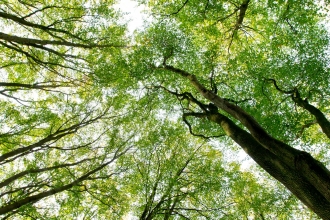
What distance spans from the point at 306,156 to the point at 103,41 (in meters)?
9.12

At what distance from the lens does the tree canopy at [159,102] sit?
931cm

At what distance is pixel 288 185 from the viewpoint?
511 cm

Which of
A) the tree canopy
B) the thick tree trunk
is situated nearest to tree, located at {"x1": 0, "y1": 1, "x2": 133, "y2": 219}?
the tree canopy

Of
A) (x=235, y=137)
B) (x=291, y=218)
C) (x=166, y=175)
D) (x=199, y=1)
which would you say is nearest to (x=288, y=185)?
(x=235, y=137)

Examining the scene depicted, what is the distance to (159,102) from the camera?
13.1m

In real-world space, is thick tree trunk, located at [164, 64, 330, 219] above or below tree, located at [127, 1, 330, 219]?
below

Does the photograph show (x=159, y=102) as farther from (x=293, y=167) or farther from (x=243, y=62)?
(x=293, y=167)

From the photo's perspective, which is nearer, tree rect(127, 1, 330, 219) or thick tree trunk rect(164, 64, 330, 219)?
thick tree trunk rect(164, 64, 330, 219)

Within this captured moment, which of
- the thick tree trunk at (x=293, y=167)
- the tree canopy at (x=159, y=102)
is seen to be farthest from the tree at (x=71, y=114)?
the thick tree trunk at (x=293, y=167)

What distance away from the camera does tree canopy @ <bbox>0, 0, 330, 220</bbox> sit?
30.6 ft

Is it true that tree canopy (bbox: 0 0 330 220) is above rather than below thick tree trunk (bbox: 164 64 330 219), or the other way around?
above

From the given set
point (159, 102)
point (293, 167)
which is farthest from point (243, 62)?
point (293, 167)

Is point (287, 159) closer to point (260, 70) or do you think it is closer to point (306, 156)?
point (306, 156)

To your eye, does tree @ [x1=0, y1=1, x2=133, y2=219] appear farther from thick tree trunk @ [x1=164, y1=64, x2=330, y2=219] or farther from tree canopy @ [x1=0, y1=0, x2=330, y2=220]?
thick tree trunk @ [x1=164, y1=64, x2=330, y2=219]
